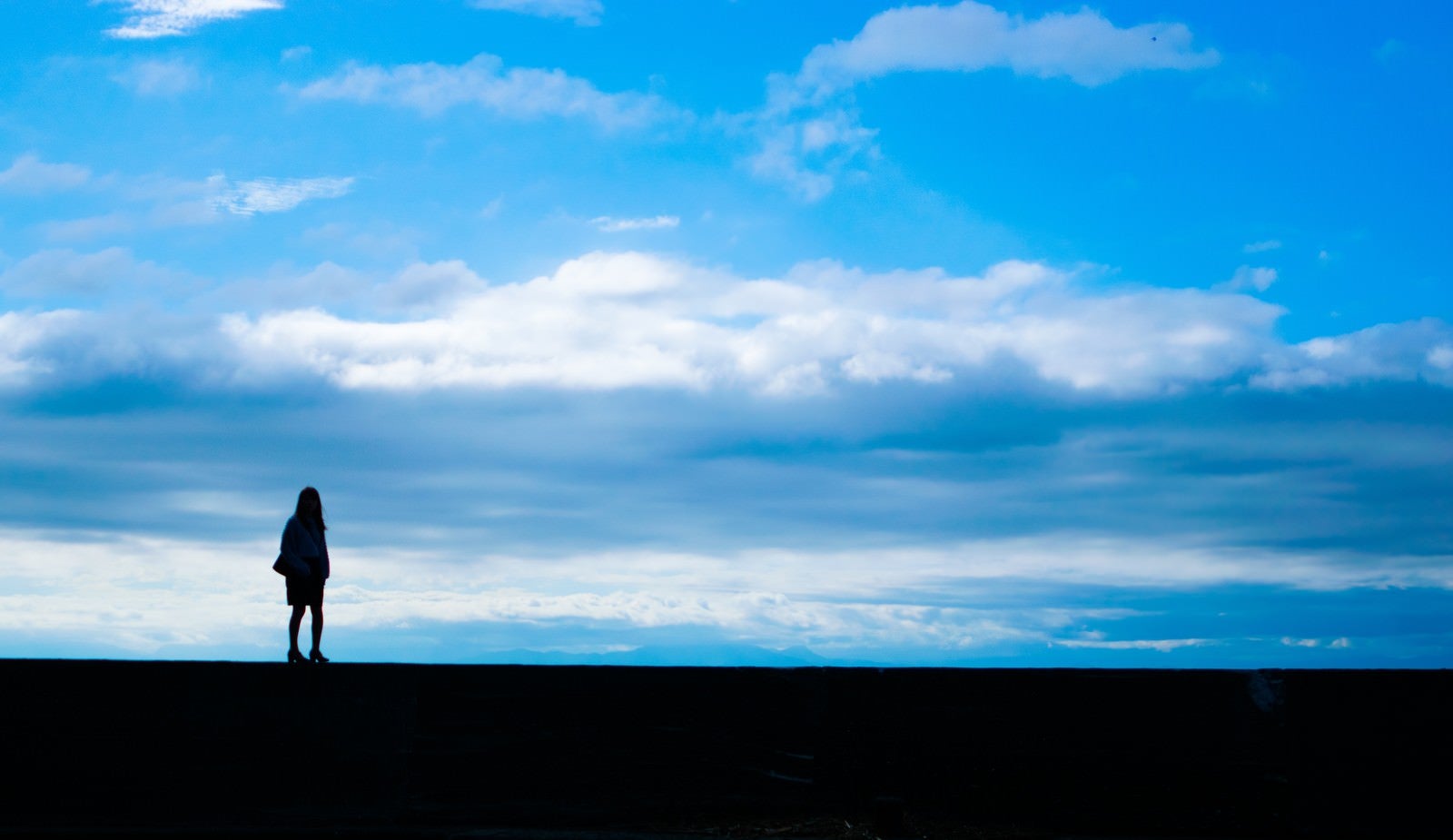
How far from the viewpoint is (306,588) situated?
9930mm

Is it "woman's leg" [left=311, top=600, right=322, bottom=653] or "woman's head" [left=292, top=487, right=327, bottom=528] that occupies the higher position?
"woman's head" [left=292, top=487, right=327, bottom=528]

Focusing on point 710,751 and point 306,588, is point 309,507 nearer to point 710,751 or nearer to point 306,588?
point 306,588

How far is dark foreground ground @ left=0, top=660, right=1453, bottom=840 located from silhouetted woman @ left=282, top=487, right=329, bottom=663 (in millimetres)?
1560

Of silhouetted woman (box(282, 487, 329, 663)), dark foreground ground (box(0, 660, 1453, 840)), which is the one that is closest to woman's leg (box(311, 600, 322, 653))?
silhouetted woman (box(282, 487, 329, 663))

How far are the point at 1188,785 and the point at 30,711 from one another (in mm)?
7333

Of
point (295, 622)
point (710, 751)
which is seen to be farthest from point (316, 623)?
point (710, 751)

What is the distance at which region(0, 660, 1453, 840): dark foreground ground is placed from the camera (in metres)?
7.88

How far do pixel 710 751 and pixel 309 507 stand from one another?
405 centimetres

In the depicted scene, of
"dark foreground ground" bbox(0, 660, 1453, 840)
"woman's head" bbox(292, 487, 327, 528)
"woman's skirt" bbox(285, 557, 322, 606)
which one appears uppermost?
"woman's head" bbox(292, 487, 327, 528)

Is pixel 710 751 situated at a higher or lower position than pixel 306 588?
lower

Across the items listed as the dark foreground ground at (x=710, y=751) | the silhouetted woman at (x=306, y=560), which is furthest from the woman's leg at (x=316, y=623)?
the dark foreground ground at (x=710, y=751)

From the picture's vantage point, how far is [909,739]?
8086mm

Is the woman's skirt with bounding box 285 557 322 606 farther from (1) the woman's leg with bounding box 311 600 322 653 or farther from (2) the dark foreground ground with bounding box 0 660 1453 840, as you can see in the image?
(2) the dark foreground ground with bounding box 0 660 1453 840

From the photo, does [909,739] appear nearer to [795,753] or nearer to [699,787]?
[795,753]
